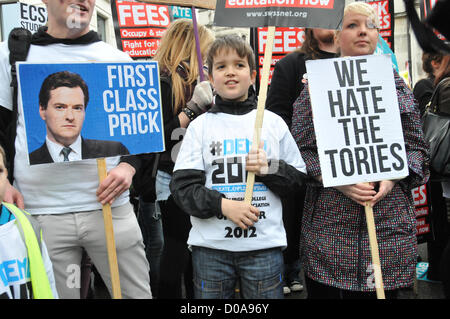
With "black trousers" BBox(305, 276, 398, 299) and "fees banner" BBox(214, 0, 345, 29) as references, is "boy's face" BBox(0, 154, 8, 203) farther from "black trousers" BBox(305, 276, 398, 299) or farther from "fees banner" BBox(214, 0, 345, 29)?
"black trousers" BBox(305, 276, 398, 299)

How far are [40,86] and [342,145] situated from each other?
1338mm

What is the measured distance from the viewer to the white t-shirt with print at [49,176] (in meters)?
1.97

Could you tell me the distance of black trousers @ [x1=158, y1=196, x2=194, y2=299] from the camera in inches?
106

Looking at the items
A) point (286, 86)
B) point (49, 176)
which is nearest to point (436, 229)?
point (286, 86)

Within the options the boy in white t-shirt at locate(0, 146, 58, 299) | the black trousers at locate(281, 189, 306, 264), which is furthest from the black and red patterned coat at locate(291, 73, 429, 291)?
the boy in white t-shirt at locate(0, 146, 58, 299)

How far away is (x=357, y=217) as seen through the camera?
221 centimetres

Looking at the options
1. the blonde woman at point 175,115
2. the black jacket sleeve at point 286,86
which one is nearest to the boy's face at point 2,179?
the blonde woman at point 175,115

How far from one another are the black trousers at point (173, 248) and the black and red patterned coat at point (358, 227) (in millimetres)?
739

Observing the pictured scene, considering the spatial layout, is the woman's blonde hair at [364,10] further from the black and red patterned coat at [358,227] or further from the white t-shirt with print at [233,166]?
the white t-shirt with print at [233,166]

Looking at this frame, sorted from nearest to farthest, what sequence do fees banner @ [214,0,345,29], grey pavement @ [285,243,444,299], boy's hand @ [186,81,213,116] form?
fees banner @ [214,0,345,29], boy's hand @ [186,81,213,116], grey pavement @ [285,243,444,299]

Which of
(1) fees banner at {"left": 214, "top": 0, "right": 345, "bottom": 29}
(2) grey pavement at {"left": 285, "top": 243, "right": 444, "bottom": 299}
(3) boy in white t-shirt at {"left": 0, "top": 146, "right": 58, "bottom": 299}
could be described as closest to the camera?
(3) boy in white t-shirt at {"left": 0, "top": 146, "right": 58, "bottom": 299}

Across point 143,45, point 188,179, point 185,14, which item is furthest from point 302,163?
point 185,14

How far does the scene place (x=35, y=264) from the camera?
1.73 m
